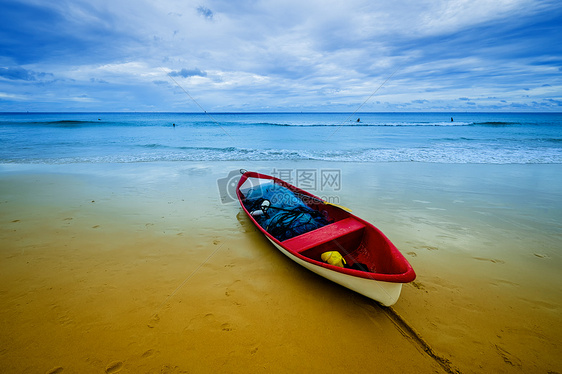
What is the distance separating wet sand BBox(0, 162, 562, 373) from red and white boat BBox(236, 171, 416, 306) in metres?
0.44

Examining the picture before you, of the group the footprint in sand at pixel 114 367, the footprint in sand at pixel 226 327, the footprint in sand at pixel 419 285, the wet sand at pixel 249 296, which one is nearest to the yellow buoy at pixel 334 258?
the wet sand at pixel 249 296

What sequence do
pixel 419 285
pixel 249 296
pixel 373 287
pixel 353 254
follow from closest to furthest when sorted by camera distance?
1. pixel 373 287
2. pixel 249 296
3. pixel 419 285
4. pixel 353 254

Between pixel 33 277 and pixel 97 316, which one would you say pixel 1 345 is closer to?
pixel 97 316

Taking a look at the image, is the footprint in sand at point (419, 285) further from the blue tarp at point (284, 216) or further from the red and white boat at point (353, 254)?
the blue tarp at point (284, 216)

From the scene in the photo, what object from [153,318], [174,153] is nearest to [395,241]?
[153,318]

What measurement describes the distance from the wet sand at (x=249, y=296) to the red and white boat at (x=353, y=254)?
44 centimetres

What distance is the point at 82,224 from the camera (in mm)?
5367

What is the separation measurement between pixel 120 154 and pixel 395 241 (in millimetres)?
17062

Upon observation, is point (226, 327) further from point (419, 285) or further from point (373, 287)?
point (419, 285)

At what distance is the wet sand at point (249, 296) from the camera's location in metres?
2.57

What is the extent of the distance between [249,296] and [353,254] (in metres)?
2.04

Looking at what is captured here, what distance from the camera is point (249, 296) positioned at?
3.46 meters

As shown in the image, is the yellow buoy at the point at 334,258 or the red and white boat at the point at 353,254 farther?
the yellow buoy at the point at 334,258

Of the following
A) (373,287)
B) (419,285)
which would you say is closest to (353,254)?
(419,285)
